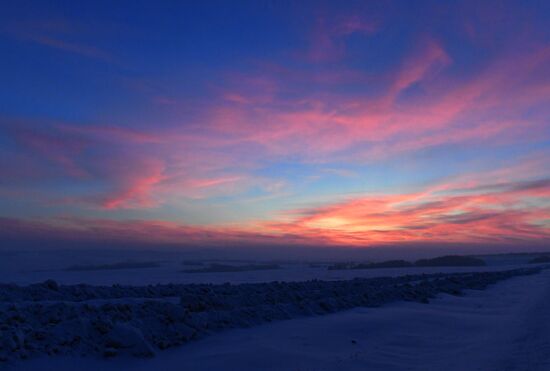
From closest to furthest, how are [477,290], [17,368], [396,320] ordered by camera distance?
[17,368] → [396,320] → [477,290]

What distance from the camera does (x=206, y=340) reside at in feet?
23.5

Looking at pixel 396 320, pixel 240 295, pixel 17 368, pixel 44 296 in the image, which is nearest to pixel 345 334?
pixel 396 320

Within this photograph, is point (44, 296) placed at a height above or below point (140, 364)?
above

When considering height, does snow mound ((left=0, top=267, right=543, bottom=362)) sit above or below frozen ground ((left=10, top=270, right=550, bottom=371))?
above

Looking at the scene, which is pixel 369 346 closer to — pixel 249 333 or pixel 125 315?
pixel 249 333

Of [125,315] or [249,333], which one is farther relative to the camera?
[249,333]

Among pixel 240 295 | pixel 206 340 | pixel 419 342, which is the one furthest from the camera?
pixel 240 295

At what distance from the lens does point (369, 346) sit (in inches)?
281

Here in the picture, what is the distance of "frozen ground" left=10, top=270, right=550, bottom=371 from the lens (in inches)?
227

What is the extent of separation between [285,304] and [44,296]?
4.70 meters

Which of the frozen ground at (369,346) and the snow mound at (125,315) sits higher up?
the snow mound at (125,315)

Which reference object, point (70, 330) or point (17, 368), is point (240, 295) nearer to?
point (70, 330)

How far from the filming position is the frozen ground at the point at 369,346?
575cm

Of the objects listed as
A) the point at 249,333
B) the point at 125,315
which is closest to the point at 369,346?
the point at 249,333
